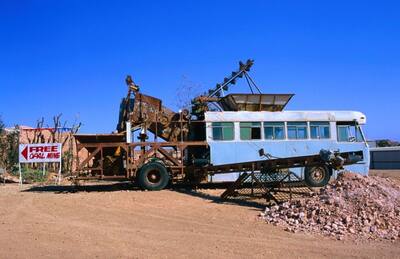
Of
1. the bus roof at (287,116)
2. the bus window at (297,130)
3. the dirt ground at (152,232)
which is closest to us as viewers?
the dirt ground at (152,232)

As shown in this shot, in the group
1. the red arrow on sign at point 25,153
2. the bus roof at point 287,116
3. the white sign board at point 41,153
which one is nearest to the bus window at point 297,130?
the bus roof at point 287,116

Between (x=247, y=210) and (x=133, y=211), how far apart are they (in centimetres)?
285

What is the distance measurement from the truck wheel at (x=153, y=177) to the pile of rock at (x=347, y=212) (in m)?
5.56

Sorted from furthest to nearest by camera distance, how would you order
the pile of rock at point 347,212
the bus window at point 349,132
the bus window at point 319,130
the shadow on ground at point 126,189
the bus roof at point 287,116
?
the bus window at point 349,132 → the bus window at point 319,130 → the bus roof at point 287,116 → the shadow on ground at point 126,189 → the pile of rock at point 347,212

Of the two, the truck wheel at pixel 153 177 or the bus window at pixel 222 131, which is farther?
the bus window at pixel 222 131

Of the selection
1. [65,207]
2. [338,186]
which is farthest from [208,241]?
[65,207]

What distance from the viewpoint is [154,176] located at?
1590cm

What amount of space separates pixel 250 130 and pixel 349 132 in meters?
3.87

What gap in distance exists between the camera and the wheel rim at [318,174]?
15.7 meters

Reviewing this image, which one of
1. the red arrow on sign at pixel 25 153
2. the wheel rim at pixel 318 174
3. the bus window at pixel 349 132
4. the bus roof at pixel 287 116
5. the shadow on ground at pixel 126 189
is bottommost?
the shadow on ground at pixel 126 189

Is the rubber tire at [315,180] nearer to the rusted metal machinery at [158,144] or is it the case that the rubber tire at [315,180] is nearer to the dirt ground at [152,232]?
the rusted metal machinery at [158,144]

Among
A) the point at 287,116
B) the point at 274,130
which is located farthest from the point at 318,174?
the point at 287,116

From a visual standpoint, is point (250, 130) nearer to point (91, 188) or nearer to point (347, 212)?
point (91, 188)

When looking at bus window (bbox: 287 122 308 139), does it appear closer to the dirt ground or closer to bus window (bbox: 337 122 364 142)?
bus window (bbox: 337 122 364 142)
